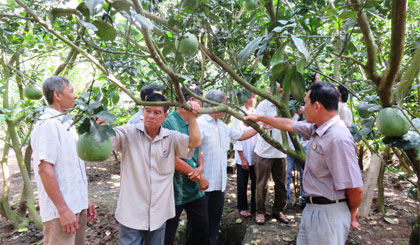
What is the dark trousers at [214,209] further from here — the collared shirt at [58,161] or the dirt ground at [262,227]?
the collared shirt at [58,161]

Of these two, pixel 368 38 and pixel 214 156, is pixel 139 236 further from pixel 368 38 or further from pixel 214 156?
pixel 368 38

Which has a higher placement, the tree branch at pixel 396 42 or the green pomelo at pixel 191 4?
the green pomelo at pixel 191 4

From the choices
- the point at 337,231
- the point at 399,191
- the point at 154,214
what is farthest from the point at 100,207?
the point at 399,191

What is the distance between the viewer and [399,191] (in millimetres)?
4301

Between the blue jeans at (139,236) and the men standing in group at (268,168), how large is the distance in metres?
1.66

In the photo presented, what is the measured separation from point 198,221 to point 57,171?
1.16 m

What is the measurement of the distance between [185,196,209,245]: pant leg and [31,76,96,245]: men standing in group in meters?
0.82

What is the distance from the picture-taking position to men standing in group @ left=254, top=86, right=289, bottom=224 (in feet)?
10.5

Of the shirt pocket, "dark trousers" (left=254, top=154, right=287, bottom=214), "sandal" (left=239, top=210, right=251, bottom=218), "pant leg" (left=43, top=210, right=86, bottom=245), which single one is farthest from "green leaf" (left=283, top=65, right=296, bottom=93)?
"sandal" (left=239, top=210, right=251, bottom=218)

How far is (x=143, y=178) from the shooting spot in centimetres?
179

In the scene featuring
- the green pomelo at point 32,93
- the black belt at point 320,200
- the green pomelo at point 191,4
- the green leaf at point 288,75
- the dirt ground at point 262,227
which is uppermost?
the green pomelo at point 191,4

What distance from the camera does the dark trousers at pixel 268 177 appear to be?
3.25 metres

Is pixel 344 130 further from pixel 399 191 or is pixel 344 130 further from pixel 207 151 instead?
pixel 399 191

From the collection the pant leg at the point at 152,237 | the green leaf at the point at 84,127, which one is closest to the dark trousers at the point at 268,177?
the pant leg at the point at 152,237
